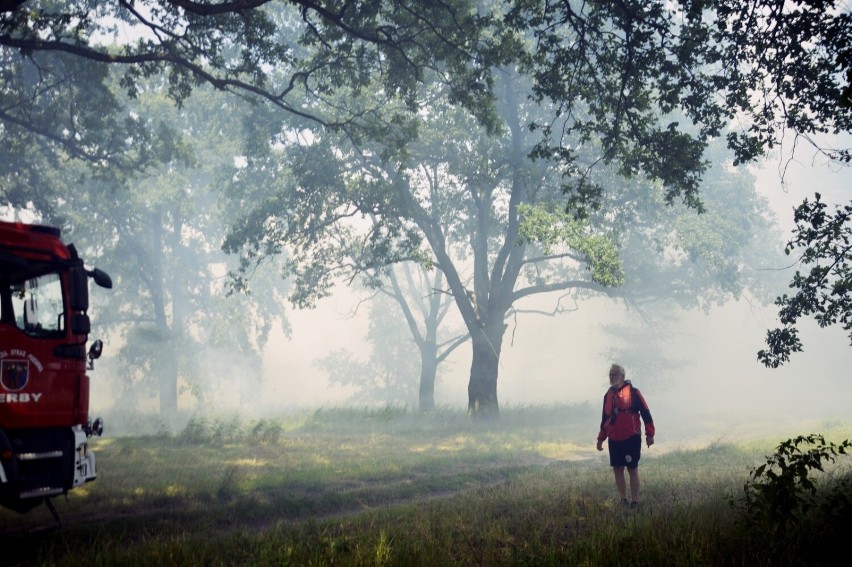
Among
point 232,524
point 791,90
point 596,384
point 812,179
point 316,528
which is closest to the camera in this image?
point 316,528

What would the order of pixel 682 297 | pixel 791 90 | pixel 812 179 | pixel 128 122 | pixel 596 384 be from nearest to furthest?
pixel 791 90, pixel 128 122, pixel 682 297, pixel 596 384, pixel 812 179

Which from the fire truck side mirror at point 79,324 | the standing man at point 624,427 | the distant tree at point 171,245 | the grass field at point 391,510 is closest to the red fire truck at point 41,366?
the fire truck side mirror at point 79,324

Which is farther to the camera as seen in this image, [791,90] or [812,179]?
[812,179]

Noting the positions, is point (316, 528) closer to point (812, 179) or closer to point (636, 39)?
point (636, 39)

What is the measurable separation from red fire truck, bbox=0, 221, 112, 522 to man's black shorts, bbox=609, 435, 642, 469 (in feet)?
24.9

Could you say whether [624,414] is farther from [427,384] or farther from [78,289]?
[427,384]

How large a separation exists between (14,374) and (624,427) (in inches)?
336

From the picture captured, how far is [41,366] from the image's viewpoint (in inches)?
338

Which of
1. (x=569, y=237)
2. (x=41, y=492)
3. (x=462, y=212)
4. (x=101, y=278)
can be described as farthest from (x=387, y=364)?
(x=41, y=492)

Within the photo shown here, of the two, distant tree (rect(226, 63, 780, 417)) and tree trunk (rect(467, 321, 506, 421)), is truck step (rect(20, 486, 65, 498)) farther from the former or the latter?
tree trunk (rect(467, 321, 506, 421))

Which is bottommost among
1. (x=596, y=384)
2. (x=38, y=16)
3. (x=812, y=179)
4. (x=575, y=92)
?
(x=596, y=384)

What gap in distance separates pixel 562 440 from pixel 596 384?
70.0 meters

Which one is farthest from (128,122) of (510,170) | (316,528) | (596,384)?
(596,384)

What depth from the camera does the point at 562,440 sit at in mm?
24516
